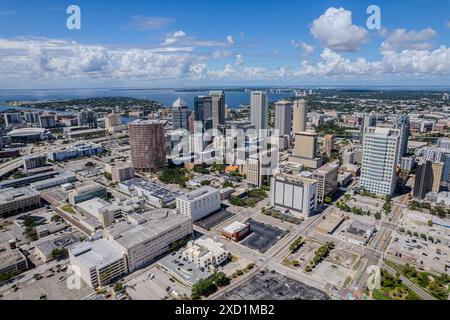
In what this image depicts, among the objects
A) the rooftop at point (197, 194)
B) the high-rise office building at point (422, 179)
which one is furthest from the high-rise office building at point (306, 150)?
the rooftop at point (197, 194)

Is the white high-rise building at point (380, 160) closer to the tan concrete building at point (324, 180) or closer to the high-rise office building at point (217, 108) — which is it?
the tan concrete building at point (324, 180)

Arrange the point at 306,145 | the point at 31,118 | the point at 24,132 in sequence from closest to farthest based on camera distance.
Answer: the point at 306,145, the point at 24,132, the point at 31,118

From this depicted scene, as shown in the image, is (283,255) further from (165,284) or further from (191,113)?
(191,113)

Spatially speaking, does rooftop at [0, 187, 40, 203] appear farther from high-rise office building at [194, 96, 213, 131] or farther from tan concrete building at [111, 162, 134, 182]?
high-rise office building at [194, 96, 213, 131]

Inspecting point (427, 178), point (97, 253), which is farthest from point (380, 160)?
point (97, 253)

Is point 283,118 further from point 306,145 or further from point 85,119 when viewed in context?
point 85,119
